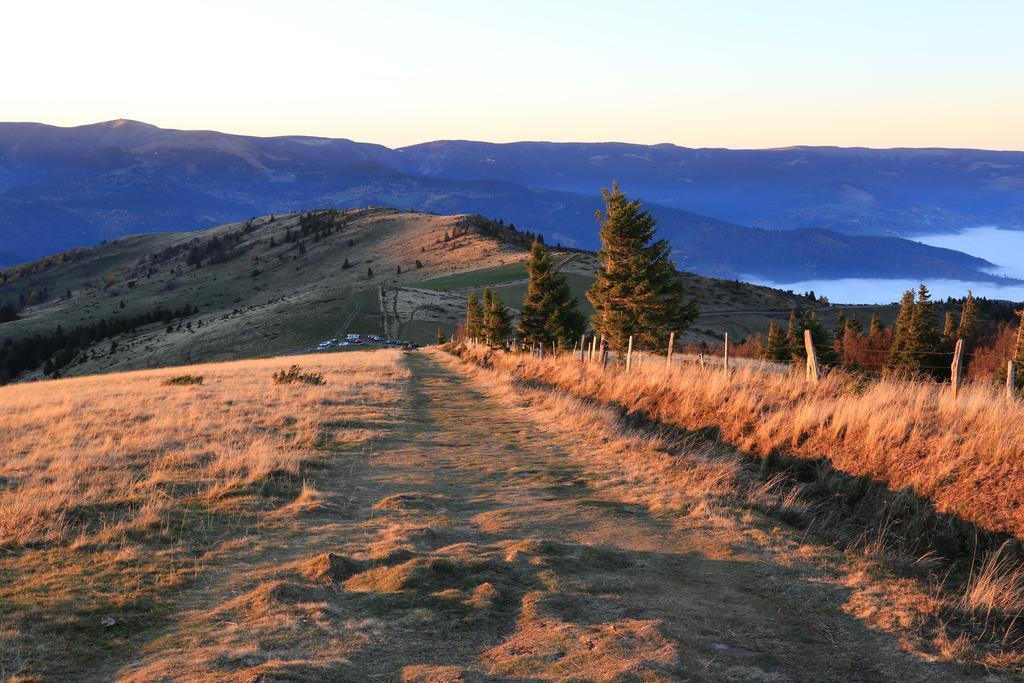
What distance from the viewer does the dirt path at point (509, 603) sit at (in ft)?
19.2

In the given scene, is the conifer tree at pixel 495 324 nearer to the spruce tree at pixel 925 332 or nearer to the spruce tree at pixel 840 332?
the spruce tree at pixel 925 332

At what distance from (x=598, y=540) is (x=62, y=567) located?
612cm

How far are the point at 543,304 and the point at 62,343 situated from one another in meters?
120

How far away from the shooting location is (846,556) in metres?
8.59

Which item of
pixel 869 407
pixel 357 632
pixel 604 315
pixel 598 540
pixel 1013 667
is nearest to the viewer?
pixel 1013 667

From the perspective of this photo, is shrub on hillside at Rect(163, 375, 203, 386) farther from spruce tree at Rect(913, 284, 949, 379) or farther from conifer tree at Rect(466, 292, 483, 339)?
spruce tree at Rect(913, 284, 949, 379)

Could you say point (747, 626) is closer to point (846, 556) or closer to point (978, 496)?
point (846, 556)

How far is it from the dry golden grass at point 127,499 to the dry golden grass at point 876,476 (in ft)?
19.7

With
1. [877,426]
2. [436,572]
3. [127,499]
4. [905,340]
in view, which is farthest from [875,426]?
[905,340]

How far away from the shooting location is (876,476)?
10.8 meters

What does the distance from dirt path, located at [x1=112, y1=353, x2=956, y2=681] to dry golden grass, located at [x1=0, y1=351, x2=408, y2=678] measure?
1.99ft

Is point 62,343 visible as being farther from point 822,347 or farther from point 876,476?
point 876,476

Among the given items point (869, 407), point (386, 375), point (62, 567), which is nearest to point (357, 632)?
point (62, 567)

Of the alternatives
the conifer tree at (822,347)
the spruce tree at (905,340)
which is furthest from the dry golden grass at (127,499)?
the spruce tree at (905,340)
